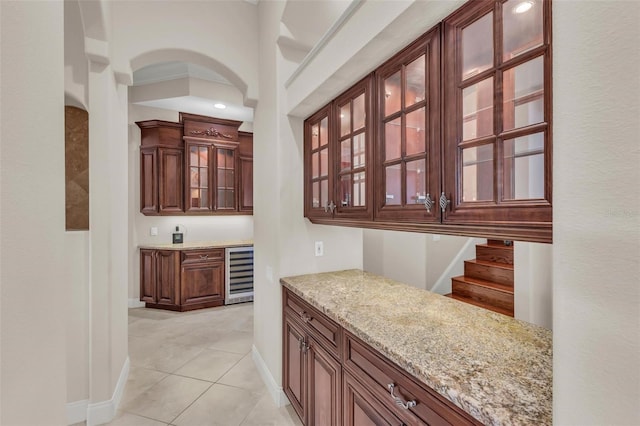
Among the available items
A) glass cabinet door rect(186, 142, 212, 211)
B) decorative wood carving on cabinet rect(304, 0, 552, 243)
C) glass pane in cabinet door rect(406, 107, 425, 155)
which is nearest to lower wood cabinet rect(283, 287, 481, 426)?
decorative wood carving on cabinet rect(304, 0, 552, 243)

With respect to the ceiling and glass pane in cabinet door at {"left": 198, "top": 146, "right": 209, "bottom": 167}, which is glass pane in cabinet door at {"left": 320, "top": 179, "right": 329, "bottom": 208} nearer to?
the ceiling

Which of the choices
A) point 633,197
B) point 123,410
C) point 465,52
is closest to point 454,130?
point 465,52

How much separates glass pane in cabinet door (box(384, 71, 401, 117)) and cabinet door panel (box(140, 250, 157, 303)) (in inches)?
167

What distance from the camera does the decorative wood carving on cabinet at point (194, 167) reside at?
179 inches

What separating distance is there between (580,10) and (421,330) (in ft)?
3.82

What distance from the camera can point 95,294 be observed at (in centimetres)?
213

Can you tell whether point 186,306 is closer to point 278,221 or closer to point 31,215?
point 278,221

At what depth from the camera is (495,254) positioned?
12.1 feet

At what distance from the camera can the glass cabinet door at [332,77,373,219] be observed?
170 cm

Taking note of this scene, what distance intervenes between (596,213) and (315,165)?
1.94 meters

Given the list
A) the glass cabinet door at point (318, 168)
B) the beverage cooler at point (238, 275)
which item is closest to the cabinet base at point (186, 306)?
the beverage cooler at point (238, 275)

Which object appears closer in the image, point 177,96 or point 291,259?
point 291,259

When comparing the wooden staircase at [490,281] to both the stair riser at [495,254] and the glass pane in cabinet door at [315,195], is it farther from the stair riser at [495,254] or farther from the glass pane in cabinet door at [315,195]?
the glass pane in cabinet door at [315,195]

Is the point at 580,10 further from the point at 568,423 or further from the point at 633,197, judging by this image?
the point at 568,423
